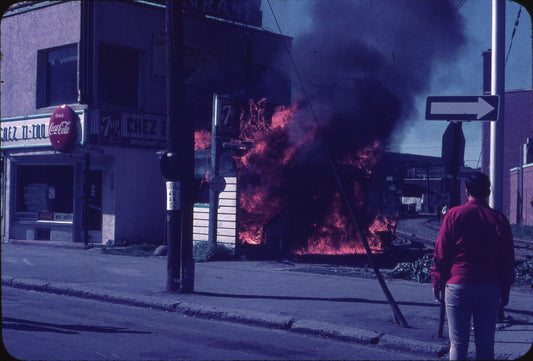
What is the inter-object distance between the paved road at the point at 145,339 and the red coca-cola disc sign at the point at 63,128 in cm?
988

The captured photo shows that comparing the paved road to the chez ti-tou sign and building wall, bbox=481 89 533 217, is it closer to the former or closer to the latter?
the chez ti-tou sign

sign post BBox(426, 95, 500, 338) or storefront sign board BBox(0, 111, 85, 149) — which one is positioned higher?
storefront sign board BBox(0, 111, 85, 149)

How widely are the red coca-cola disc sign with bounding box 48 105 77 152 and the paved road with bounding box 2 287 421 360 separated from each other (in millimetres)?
9878

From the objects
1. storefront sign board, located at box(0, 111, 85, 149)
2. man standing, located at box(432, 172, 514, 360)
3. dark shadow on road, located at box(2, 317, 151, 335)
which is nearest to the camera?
man standing, located at box(432, 172, 514, 360)

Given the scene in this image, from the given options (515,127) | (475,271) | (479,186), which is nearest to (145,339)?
(475,271)

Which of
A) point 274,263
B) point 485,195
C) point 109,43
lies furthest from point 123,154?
point 485,195

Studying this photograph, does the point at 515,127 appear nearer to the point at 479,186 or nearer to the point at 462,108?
the point at 462,108

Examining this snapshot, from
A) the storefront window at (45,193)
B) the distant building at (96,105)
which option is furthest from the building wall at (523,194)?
the storefront window at (45,193)

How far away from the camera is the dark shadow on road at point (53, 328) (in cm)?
722

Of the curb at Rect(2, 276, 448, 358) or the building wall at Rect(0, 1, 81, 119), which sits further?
the building wall at Rect(0, 1, 81, 119)

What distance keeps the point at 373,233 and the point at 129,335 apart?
10.7m

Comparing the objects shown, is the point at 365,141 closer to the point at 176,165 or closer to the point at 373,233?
the point at 373,233

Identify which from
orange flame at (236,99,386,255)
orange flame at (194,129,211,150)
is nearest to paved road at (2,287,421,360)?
orange flame at (236,99,386,255)

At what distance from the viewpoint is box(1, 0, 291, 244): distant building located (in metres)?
18.2
